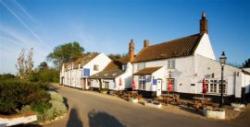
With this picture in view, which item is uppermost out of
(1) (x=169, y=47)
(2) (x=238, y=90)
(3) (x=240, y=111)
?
(1) (x=169, y=47)

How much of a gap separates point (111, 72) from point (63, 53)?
61.9 meters

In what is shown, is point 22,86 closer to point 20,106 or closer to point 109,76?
point 20,106

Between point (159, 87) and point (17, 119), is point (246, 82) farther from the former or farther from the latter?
point (17, 119)

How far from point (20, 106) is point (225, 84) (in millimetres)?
19391

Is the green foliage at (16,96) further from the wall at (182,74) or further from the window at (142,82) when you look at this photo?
the window at (142,82)

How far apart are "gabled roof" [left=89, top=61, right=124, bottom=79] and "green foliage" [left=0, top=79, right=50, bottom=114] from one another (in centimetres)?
2334

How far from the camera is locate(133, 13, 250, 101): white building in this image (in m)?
21.7

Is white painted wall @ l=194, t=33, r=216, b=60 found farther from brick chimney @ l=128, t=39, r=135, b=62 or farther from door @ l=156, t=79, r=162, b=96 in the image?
brick chimney @ l=128, t=39, r=135, b=62

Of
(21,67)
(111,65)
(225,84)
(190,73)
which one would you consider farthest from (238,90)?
(111,65)

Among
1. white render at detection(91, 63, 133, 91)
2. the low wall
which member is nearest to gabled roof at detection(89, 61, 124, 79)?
white render at detection(91, 63, 133, 91)

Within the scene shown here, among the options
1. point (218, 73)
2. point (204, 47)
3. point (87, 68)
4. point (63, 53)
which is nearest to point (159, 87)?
point (204, 47)

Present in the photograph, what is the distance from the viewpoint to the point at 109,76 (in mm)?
38500

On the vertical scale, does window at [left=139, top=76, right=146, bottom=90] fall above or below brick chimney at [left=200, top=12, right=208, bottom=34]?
below

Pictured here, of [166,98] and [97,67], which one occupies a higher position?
[97,67]
